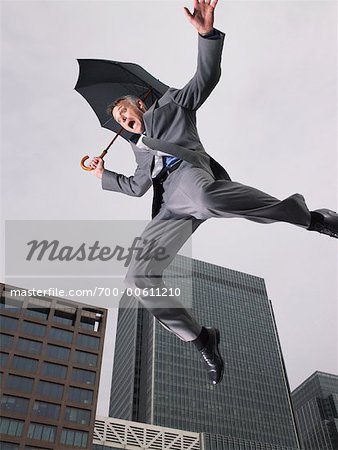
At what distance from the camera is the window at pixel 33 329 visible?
1989 inches

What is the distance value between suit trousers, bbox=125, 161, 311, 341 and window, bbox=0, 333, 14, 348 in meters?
48.6

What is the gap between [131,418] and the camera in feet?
283

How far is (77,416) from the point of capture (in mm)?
45875

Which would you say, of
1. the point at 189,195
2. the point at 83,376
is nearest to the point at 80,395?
the point at 83,376

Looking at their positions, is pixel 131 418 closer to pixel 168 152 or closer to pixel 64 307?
pixel 64 307

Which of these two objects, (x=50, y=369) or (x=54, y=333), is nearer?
(x=50, y=369)

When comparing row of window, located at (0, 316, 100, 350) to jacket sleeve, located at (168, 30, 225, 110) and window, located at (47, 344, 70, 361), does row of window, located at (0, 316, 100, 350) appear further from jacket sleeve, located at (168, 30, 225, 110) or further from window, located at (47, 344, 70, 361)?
jacket sleeve, located at (168, 30, 225, 110)

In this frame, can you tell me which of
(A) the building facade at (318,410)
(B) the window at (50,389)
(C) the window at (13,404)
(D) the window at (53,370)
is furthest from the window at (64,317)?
(A) the building facade at (318,410)

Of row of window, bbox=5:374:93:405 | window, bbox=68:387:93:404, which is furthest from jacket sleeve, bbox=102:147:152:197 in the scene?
window, bbox=68:387:93:404

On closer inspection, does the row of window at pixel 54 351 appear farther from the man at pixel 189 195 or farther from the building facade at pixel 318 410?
the building facade at pixel 318 410

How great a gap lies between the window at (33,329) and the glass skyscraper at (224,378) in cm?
3177

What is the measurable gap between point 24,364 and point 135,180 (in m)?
47.3

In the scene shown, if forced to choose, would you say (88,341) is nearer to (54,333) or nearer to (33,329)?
(54,333)

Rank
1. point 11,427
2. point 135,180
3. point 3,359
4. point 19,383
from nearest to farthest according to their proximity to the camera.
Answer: point 135,180 → point 11,427 → point 19,383 → point 3,359
